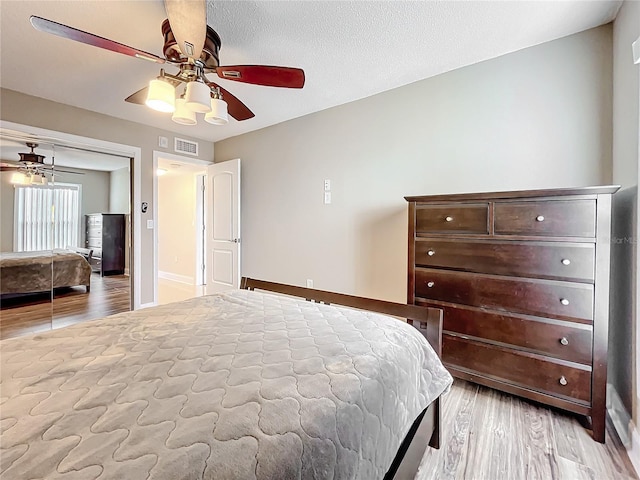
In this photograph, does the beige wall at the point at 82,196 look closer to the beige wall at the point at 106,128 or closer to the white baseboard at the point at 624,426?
the beige wall at the point at 106,128

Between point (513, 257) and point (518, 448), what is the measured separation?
1065 millimetres

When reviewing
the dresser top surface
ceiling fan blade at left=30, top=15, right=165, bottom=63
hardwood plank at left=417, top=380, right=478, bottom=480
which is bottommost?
hardwood plank at left=417, top=380, right=478, bottom=480

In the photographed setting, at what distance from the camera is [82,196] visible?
3.44 metres

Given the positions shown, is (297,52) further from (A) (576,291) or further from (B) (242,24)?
(A) (576,291)

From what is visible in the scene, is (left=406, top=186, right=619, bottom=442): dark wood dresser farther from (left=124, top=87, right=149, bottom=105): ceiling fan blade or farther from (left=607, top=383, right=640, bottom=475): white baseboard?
(left=124, top=87, right=149, bottom=105): ceiling fan blade

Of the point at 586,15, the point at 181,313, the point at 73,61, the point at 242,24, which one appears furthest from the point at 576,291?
the point at 73,61

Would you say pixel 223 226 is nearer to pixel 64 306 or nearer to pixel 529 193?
pixel 64 306

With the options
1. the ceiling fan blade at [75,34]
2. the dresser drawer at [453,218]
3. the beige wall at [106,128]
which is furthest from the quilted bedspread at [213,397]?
the beige wall at [106,128]

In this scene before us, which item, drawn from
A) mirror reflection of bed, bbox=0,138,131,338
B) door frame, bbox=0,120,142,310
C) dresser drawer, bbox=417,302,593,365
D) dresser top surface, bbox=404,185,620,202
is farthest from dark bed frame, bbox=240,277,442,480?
mirror reflection of bed, bbox=0,138,131,338

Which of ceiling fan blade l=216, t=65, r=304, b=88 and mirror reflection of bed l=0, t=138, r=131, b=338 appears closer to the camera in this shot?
ceiling fan blade l=216, t=65, r=304, b=88

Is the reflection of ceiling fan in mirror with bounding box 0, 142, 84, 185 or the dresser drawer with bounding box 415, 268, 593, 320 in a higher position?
the reflection of ceiling fan in mirror with bounding box 0, 142, 84, 185

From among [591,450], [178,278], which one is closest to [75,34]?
[591,450]

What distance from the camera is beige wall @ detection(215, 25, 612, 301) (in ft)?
6.58

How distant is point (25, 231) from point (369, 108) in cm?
392
